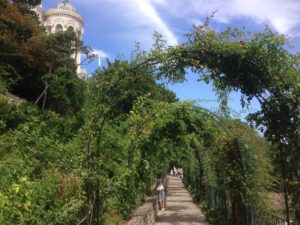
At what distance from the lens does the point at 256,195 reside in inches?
354

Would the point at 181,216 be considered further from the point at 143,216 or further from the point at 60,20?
the point at 60,20

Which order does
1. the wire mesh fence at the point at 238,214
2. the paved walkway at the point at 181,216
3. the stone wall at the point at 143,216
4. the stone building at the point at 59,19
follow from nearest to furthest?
the wire mesh fence at the point at 238,214
the stone wall at the point at 143,216
the paved walkway at the point at 181,216
the stone building at the point at 59,19

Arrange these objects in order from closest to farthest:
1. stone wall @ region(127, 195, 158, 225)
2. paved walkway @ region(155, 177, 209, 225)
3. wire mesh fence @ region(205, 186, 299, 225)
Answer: wire mesh fence @ region(205, 186, 299, 225), stone wall @ region(127, 195, 158, 225), paved walkway @ region(155, 177, 209, 225)

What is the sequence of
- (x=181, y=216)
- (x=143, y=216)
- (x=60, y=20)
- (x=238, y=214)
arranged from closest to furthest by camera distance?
(x=238, y=214), (x=143, y=216), (x=181, y=216), (x=60, y=20)

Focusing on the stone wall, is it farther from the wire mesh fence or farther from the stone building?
the stone building

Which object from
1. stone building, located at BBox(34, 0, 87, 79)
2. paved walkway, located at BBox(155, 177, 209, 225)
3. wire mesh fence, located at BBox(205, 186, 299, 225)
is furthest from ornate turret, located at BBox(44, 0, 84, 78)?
wire mesh fence, located at BBox(205, 186, 299, 225)

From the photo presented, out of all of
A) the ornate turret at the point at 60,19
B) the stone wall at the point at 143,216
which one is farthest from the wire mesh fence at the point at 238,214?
the ornate turret at the point at 60,19

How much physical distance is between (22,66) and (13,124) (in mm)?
12020

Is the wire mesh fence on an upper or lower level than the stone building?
lower

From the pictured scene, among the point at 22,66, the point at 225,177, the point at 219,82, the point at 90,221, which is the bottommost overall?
the point at 90,221

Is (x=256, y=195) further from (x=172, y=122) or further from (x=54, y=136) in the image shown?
(x=54, y=136)

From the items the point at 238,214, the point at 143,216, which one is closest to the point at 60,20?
the point at 143,216

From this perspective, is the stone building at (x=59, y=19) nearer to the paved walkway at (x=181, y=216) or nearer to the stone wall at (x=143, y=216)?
the paved walkway at (x=181, y=216)

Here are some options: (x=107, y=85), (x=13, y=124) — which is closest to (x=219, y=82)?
(x=107, y=85)
